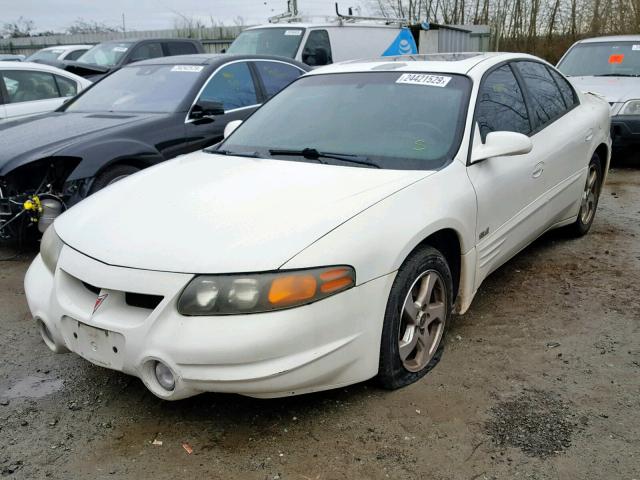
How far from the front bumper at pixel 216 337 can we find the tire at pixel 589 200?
2993 millimetres

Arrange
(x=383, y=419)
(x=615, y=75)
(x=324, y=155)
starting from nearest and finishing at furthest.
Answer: (x=383, y=419)
(x=324, y=155)
(x=615, y=75)

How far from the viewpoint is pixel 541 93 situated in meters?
Answer: 4.42

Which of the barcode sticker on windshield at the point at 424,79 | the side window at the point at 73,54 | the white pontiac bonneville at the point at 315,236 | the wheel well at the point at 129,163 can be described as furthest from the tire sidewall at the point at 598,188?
Answer: the side window at the point at 73,54

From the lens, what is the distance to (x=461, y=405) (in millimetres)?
2842

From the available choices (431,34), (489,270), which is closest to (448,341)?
(489,270)

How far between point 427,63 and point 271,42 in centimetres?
724

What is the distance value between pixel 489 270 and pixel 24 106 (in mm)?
6302

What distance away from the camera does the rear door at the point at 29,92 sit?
761 cm

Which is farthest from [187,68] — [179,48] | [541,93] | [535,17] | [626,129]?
[535,17]

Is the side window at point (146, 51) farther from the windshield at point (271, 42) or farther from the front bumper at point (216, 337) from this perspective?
the front bumper at point (216, 337)

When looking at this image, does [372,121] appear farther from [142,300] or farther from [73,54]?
[73,54]

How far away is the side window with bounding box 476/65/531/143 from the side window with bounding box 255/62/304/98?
301 cm

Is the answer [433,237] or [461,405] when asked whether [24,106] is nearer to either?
A: [433,237]

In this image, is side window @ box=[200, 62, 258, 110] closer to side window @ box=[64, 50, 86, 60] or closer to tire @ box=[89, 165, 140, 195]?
tire @ box=[89, 165, 140, 195]
